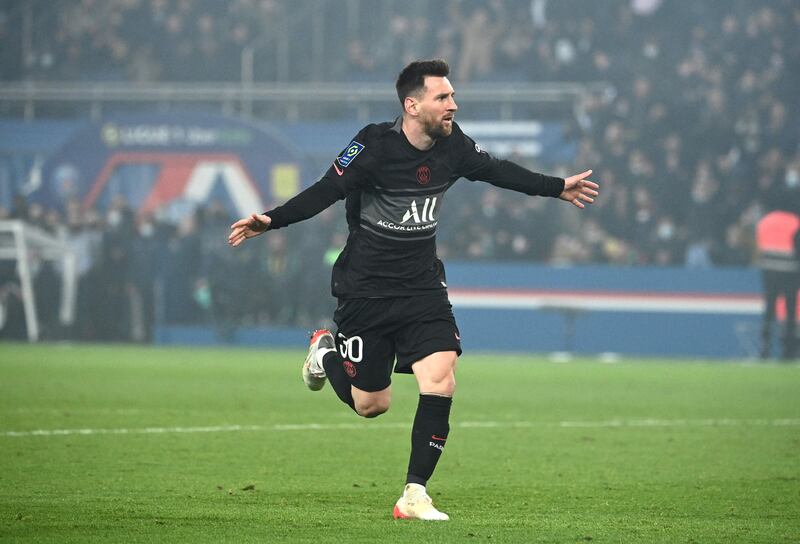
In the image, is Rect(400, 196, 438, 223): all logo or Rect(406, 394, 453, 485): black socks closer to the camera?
Rect(406, 394, 453, 485): black socks

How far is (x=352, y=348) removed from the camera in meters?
7.10

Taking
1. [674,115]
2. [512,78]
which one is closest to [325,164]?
[512,78]

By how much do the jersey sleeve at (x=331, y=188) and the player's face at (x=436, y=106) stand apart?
0.34 m

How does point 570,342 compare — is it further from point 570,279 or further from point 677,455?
point 677,455

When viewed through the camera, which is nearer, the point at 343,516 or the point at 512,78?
the point at 343,516

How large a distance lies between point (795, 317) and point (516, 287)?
4.25 m

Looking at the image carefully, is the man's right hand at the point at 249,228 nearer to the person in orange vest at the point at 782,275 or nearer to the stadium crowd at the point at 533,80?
the person in orange vest at the point at 782,275

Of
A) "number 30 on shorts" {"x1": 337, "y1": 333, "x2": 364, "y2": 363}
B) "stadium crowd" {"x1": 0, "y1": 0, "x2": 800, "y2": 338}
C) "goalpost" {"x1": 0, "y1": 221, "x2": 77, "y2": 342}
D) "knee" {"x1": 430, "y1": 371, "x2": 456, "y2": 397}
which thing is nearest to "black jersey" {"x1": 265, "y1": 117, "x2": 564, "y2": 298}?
"number 30 on shorts" {"x1": 337, "y1": 333, "x2": 364, "y2": 363}

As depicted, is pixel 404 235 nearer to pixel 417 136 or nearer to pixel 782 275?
pixel 417 136

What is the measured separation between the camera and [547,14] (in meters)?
Result: 26.1

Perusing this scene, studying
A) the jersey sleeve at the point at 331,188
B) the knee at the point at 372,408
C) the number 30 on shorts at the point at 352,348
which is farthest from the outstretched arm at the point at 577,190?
the knee at the point at 372,408

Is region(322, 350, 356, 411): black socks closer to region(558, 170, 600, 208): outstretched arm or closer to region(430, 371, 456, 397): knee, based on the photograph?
region(430, 371, 456, 397): knee

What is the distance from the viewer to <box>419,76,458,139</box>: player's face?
670 cm

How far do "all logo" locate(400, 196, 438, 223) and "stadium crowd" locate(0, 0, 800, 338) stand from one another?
15108 millimetres
